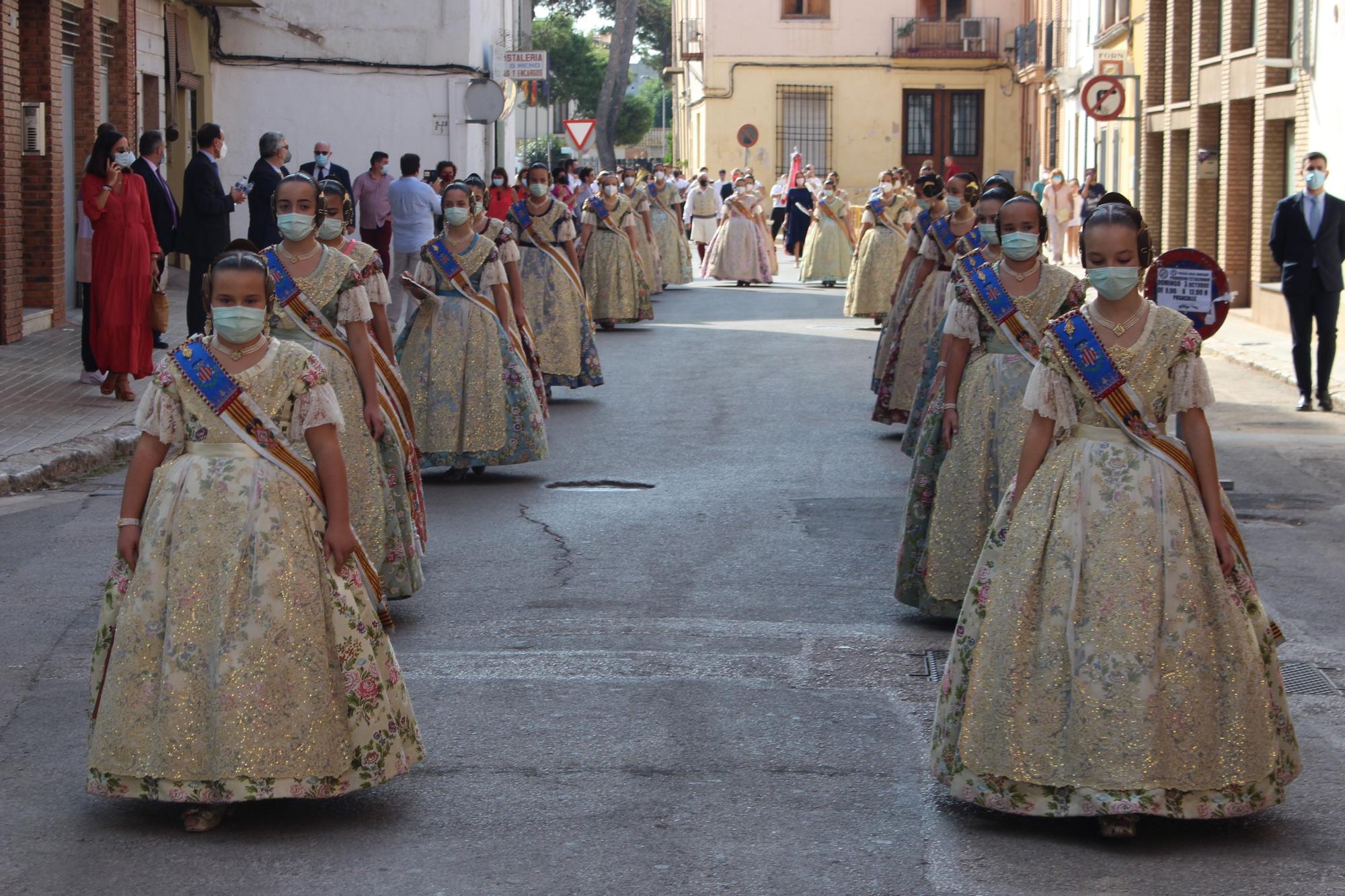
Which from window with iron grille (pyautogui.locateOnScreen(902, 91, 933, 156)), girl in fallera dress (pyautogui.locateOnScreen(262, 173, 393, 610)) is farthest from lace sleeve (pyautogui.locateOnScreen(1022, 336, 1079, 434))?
window with iron grille (pyautogui.locateOnScreen(902, 91, 933, 156))

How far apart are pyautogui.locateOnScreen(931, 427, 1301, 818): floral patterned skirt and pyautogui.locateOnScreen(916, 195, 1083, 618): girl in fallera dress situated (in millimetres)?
2144

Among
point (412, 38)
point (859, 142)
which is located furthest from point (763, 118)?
point (412, 38)

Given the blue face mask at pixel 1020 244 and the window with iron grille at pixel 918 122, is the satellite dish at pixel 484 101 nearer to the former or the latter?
the blue face mask at pixel 1020 244

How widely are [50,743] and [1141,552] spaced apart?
11.0ft

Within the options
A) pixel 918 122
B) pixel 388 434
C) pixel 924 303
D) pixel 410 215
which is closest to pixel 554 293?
pixel 924 303

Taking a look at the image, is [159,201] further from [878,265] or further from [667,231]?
[667,231]

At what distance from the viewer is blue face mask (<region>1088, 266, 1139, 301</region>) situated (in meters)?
5.14

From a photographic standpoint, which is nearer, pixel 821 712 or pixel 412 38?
pixel 821 712

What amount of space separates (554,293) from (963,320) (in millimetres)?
7841

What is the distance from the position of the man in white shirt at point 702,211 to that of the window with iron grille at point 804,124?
1184 centimetres

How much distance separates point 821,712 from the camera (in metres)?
6.30

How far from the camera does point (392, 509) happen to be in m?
7.73

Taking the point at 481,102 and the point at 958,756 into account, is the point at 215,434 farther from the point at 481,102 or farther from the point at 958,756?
the point at 481,102

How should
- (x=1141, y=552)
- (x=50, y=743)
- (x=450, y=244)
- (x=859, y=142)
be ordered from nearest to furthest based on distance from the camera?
(x=1141, y=552), (x=50, y=743), (x=450, y=244), (x=859, y=142)
